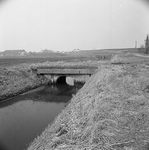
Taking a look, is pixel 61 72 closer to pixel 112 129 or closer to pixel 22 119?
pixel 22 119

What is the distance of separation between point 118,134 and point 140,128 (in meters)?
0.83

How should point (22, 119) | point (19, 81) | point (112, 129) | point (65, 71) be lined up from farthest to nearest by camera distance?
1. point (65, 71)
2. point (19, 81)
3. point (22, 119)
4. point (112, 129)

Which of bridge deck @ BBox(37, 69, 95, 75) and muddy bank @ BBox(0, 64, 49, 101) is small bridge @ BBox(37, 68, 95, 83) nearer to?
bridge deck @ BBox(37, 69, 95, 75)

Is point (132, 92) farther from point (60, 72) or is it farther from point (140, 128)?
point (60, 72)

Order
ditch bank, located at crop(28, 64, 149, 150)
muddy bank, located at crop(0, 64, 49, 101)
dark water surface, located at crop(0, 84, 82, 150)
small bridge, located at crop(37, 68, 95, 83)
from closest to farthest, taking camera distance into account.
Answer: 1. ditch bank, located at crop(28, 64, 149, 150)
2. dark water surface, located at crop(0, 84, 82, 150)
3. muddy bank, located at crop(0, 64, 49, 101)
4. small bridge, located at crop(37, 68, 95, 83)

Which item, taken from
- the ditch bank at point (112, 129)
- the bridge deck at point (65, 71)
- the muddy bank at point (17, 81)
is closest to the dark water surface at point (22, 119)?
the muddy bank at point (17, 81)

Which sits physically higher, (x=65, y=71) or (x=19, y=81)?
(x=65, y=71)

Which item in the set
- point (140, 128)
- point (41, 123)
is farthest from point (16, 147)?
point (140, 128)

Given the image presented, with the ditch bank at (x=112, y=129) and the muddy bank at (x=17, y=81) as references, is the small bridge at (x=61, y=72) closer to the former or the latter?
the muddy bank at (x=17, y=81)

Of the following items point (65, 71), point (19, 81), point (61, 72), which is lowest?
point (19, 81)

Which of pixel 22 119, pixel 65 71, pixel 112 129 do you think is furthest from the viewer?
pixel 65 71

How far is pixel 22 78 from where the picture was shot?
21.9 metres

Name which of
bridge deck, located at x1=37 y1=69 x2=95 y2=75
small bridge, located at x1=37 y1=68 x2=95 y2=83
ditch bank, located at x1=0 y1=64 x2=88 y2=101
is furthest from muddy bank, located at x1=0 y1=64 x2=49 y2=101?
bridge deck, located at x1=37 y1=69 x2=95 y2=75

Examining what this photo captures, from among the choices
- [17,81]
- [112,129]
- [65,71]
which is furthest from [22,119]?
[65,71]
